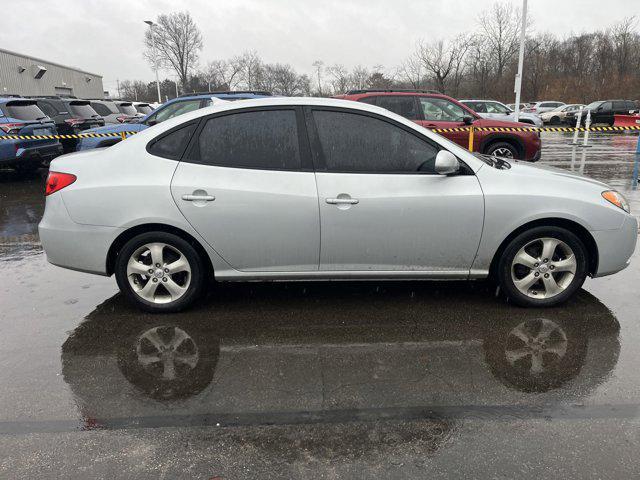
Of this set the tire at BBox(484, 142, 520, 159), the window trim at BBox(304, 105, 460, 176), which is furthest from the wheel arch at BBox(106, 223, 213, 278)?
the tire at BBox(484, 142, 520, 159)

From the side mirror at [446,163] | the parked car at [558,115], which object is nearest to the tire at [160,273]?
the side mirror at [446,163]

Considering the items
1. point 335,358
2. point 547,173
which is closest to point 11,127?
point 335,358

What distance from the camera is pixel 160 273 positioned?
4.07 m

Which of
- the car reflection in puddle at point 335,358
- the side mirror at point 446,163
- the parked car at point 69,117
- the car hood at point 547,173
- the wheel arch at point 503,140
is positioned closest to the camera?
the car reflection in puddle at point 335,358

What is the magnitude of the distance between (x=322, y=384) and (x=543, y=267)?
2.19 m

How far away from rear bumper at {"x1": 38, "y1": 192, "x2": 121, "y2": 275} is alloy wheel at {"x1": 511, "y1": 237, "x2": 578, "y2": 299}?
3.31m

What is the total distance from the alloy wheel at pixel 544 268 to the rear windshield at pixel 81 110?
49.9 feet

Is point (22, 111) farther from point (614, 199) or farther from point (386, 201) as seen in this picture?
point (614, 199)

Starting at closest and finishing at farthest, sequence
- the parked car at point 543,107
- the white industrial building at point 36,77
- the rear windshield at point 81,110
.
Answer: the rear windshield at point 81,110 → the parked car at point 543,107 → the white industrial building at point 36,77

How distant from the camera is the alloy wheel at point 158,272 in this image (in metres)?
4.03

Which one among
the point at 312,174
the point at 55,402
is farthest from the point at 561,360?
the point at 55,402

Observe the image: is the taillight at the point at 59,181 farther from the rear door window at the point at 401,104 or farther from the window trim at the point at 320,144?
the rear door window at the point at 401,104

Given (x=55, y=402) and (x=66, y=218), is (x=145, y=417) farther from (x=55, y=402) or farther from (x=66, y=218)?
(x=66, y=218)

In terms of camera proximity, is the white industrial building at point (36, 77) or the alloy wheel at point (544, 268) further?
the white industrial building at point (36, 77)
